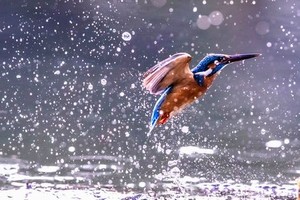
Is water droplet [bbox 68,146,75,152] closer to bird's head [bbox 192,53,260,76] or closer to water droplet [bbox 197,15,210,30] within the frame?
bird's head [bbox 192,53,260,76]

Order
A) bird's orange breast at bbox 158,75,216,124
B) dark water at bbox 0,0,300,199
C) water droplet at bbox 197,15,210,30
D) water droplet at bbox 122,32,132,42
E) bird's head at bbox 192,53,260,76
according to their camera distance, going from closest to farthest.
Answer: bird's head at bbox 192,53,260,76, bird's orange breast at bbox 158,75,216,124, dark water at bbox 0,0,300,199, water droplet at bbox 122,32,132,42, water droplet at bbox 197,15,210,30

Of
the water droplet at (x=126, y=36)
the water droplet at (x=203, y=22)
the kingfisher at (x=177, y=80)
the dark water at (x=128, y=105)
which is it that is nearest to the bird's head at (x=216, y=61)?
the kingfisher at (x=177, y=80)

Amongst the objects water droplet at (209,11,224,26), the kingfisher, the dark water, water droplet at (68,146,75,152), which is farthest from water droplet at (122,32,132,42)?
the kingfisher

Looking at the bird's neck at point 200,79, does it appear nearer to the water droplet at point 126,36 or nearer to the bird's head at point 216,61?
the bird's head at point 216,61

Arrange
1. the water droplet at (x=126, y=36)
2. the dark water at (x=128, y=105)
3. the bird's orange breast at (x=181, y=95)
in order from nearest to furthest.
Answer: the bird's orange breast at (x=181, y=95), the dark water at (x=128, y=105), the water droplet at (x=126, y=36)

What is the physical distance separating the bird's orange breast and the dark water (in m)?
0.95

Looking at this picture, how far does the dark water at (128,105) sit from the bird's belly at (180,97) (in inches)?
37.5

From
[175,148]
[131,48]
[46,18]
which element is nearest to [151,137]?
[175,148]

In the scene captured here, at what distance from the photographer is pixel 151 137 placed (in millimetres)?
4809

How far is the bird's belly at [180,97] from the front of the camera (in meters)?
2.66

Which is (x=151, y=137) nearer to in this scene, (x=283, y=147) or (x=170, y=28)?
(x=283, y=147)

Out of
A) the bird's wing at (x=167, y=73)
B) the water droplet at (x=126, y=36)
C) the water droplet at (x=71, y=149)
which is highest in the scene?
the water droplet at (x=126, y=36)

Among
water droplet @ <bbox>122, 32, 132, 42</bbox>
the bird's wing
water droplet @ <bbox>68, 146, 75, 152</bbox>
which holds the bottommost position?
water droplet @ <bbox>68, 146, 75, 152</bbox>

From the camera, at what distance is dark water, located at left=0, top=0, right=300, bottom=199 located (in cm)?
397
